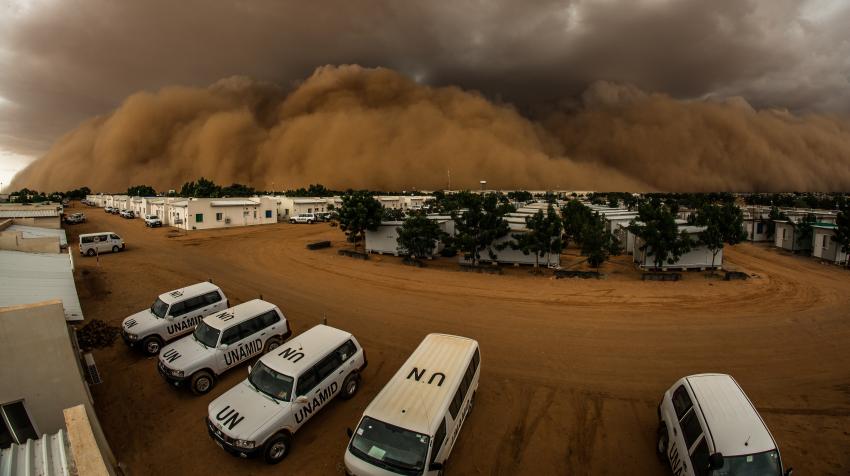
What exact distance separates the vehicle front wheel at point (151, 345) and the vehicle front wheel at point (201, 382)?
2.72 m

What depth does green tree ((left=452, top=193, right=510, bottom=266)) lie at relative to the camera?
17.5 meters

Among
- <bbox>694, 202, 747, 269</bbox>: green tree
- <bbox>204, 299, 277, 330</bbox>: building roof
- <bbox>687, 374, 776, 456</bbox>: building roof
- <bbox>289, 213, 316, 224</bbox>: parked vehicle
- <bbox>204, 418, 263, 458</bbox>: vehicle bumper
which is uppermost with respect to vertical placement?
<bbox>694, 202, 747, 269</bbox>: green tree

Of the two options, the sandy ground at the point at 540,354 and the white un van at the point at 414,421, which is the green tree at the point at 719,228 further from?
the white un van at the point at 414,421

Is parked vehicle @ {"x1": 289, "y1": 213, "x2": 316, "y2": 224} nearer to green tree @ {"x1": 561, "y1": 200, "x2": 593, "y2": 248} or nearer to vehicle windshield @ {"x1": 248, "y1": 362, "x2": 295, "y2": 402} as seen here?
green tree @ {"x1": 561, "y1": 200, "x2": 593, "y2": 248}

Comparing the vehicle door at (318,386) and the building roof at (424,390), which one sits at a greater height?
the building roof at (424,390)

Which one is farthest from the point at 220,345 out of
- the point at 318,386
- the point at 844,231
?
the point at 844,231

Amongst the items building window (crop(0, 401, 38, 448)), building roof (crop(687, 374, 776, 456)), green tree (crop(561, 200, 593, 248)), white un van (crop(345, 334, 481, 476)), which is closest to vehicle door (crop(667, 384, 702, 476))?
building roof (crop(687, 374, 776, 456))

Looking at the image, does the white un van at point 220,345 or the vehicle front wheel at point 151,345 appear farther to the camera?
the vehicle front wheel at point 151,345

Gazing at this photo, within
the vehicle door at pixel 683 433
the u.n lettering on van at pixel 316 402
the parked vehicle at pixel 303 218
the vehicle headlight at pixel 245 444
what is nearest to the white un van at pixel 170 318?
the u.n lettering on van at pixel 316 402

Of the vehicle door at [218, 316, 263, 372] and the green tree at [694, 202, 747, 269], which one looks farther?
the green tree at [694, 202, 747, 269]

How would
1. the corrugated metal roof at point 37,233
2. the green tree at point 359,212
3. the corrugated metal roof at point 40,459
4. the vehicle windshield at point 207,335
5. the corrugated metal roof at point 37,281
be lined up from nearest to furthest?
the corrugated metal roof at point 40,459, the corrugated metal roof at point 37,281, the vehicle windshield at point 207,335, the corrugated metal roof at point 37,233, the green tree at point 359,212

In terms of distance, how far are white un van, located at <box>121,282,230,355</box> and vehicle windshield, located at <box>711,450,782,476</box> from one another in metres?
11.0

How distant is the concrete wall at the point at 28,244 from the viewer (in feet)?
40.9

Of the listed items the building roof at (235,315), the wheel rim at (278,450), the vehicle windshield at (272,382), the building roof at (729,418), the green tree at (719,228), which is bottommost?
the wheel rim at (278,450)
